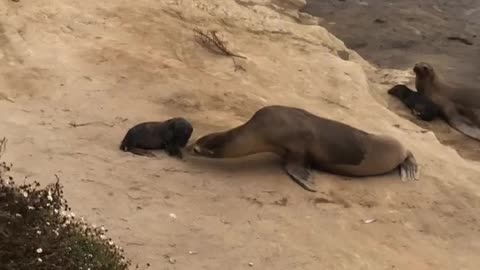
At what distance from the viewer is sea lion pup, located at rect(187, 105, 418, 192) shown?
7723mm

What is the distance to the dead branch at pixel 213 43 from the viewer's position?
1017 cm

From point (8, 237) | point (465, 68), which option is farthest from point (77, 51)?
point (465, 68)

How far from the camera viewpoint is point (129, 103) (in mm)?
8539

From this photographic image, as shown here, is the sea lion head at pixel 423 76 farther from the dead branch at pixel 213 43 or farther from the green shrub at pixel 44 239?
the green shrub at pixel 44 239

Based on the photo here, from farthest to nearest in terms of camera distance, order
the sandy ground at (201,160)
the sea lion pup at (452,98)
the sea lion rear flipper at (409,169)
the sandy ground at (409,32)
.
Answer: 1. the sandy ground at (409,32)
2. the sea lion pup at (452,98)
3. the sea lion rear flipper at (409,169)
4. the sandy ground at (201,160)

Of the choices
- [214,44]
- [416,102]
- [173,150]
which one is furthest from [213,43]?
[173,150]

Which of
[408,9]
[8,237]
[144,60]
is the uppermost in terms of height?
[8,237]

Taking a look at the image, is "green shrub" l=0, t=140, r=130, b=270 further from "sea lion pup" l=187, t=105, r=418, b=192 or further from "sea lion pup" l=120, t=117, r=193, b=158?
"sea lion pup" l=187, t=105, r=418, b=192

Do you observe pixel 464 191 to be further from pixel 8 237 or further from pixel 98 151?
pixel 8 237

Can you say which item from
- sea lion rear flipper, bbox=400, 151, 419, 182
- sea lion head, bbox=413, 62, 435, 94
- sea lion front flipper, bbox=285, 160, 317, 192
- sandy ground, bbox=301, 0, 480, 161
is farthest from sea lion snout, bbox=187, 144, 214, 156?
sea lion head, bbox=413, 62, 435, 94

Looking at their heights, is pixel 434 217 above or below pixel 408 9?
above

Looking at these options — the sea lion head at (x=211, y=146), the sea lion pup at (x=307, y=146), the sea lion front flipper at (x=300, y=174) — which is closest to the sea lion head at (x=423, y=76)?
the sea lion pup at (x=307, y=146)

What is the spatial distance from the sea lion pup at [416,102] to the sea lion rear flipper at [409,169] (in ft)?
10.0

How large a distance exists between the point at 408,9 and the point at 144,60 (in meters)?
6.58
